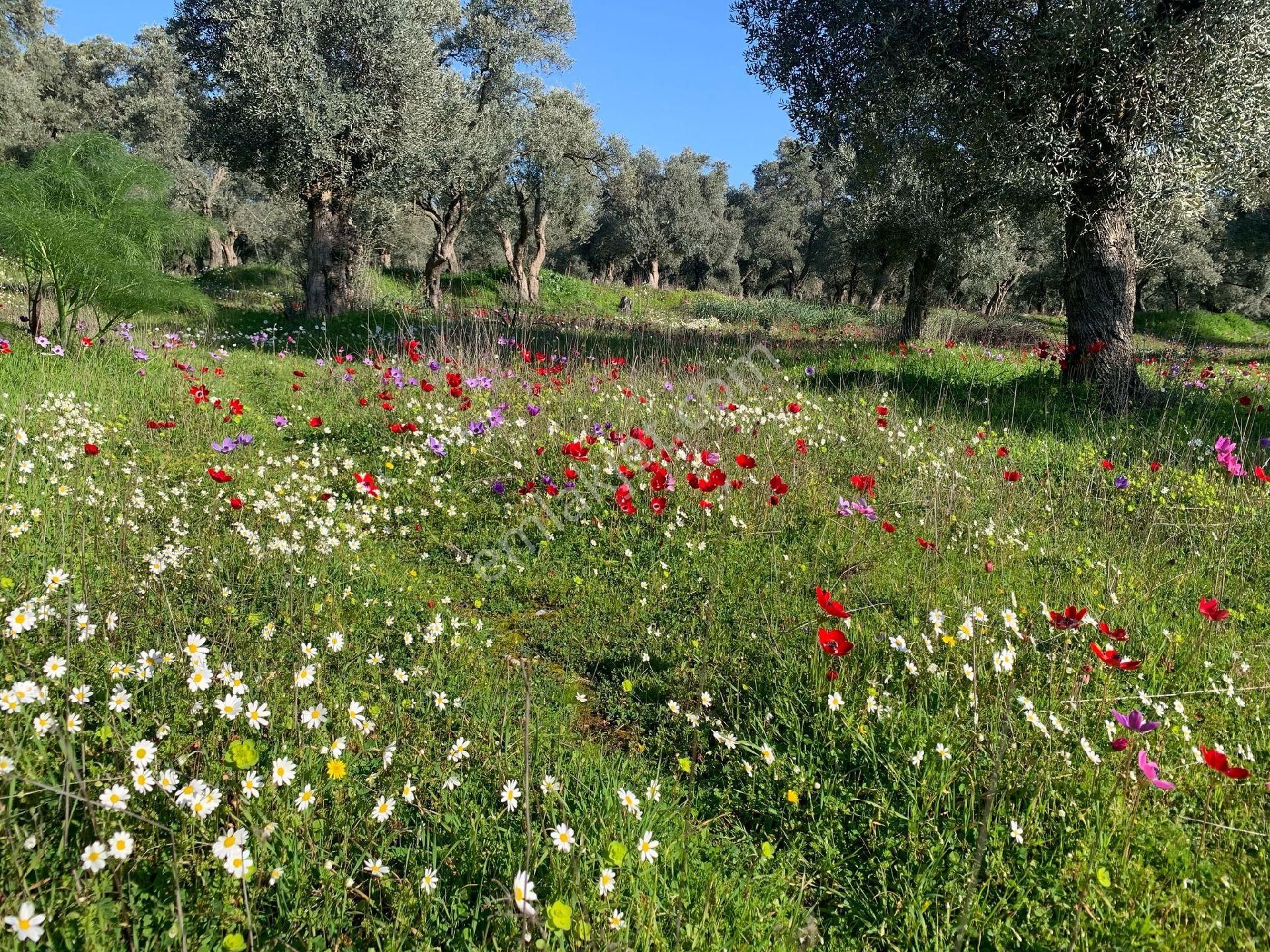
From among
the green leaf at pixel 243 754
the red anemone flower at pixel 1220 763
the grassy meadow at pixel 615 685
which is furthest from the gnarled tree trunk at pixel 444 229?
the red anemone flower at pixel 1220 763

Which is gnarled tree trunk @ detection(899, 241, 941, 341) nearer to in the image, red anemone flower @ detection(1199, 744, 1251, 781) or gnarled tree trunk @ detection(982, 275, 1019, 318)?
red anemone flower @ detection(1199, 744, 1251, 781)

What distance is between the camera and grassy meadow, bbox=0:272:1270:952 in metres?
1.87

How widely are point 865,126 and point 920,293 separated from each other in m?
6.78

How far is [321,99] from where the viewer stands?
13539mm

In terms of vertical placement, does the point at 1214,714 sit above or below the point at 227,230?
below

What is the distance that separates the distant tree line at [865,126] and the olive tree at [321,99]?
0.18ft

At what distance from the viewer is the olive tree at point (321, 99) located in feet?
43.7

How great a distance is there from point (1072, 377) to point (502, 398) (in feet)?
25.4

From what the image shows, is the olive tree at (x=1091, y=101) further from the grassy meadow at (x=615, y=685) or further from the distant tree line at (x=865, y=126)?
the grassy meadow at (x=615, y=685)

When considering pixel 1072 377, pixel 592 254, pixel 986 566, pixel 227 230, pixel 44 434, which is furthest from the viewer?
pixel 592 254

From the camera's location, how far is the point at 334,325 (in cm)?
1395

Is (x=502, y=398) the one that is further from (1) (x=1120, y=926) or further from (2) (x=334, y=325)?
(2) (x=334, y=325)

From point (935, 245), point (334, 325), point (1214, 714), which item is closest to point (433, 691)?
point (1214, 714)

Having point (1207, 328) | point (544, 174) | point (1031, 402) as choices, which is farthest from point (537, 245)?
point (1207, 328)
